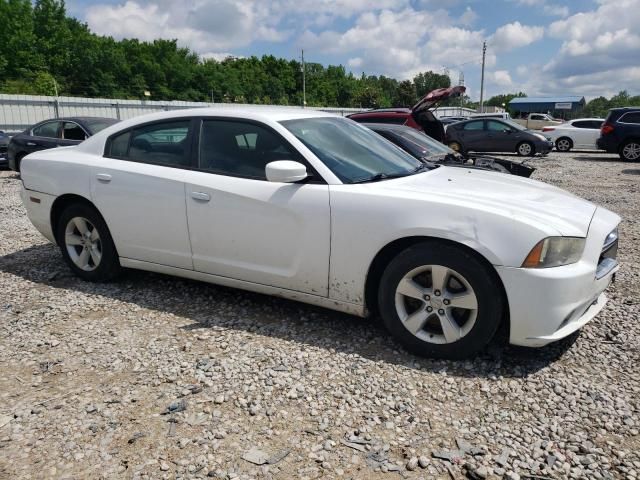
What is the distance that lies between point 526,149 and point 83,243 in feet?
57.2

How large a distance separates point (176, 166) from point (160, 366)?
1.60 metres

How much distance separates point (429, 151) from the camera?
7.58 meters

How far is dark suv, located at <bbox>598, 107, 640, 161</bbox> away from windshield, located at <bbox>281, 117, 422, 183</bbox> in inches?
605

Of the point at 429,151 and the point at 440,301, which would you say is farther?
the point at 429,151

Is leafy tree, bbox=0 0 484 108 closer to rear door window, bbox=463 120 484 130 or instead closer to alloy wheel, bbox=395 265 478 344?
rear door window, bbox=463 120 484 130

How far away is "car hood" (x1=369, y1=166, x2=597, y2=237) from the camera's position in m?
2.92

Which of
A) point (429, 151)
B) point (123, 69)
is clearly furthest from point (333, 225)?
point (123, 69)

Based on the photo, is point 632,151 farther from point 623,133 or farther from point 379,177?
point 379,177

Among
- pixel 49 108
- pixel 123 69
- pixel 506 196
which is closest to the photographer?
pixel 506 196

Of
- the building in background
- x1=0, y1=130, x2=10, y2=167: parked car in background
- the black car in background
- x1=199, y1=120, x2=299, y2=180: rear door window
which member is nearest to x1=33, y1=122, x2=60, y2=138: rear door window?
the black car in background

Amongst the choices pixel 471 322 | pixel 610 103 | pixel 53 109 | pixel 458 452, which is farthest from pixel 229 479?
pixel 610 103

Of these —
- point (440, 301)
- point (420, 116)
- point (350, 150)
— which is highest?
point (420, 116)

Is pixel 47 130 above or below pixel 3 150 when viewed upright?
above

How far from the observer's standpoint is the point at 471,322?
2.96m
